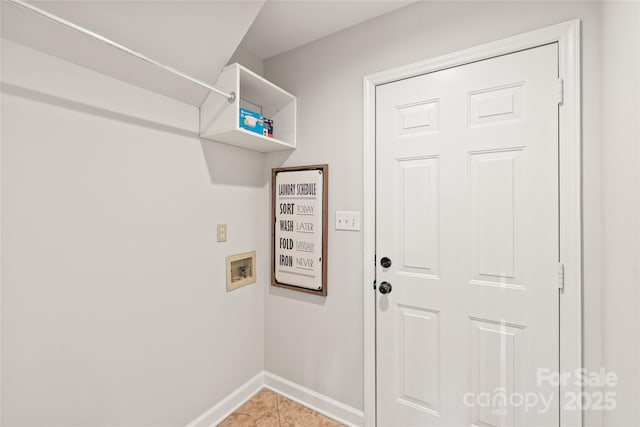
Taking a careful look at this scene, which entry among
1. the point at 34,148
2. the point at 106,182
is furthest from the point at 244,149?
the point at 34,148

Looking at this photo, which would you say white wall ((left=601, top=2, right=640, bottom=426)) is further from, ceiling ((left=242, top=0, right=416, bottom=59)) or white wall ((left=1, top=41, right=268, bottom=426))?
white wall ((left=1, top=41, right=268, bottom=426))

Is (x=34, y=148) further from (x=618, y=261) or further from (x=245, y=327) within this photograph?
(x=618, y=261)

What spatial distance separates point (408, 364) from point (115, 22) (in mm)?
2126

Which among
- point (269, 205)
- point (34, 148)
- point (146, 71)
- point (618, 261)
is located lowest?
point (618, 261)

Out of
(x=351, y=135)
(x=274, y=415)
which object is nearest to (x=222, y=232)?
(x=351, y=135)

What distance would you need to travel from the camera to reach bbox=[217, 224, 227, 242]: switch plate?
1.82 m

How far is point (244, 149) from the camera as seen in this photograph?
6.60ft

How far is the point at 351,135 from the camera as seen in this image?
5.88 ft

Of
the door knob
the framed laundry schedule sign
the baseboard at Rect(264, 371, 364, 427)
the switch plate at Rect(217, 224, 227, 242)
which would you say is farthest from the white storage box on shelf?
the baseboard at Rect(264, 371, 364, 427)

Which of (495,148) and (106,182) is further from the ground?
(495,148)

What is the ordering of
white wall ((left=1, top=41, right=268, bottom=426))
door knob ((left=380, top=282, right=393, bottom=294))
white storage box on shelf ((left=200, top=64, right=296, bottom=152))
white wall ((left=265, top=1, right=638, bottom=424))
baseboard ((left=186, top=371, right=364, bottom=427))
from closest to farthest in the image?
1. white wall ((left=1, top=41, right=268, bottom=426))
2. white wall ((left=265, top=1, right=638, bottom=424))
3. white storage box on shelf ((left=200, top=64, right=296, bottom=152))
4. door knob ((left=380, top=282, right=393, bottom=294))
5. baseboard ((left=186, top=371, right=364, bottom=427))

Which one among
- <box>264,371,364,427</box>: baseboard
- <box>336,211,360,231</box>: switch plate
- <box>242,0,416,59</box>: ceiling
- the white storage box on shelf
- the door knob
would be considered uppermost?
<box>242,0,416,59</box>: ceiling

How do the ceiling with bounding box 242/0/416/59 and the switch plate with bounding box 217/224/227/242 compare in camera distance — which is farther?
the switch plate with bounding box 217/224/227/242

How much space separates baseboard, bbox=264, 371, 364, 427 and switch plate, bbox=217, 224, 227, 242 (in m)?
1.09
